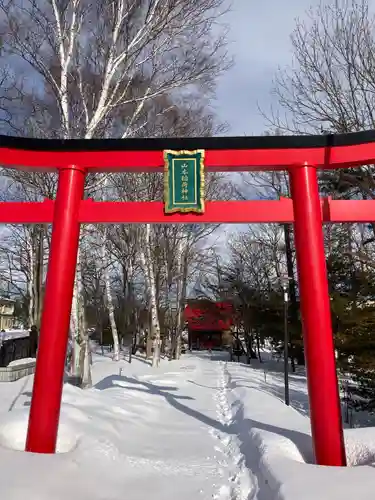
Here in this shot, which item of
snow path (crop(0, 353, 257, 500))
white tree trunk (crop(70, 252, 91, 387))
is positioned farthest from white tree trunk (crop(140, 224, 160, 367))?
snow path (crop(0, 353, 257, 500))

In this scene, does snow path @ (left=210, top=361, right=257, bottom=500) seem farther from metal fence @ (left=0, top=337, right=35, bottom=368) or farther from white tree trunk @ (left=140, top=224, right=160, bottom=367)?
white tree trunk @ (left=140, top=224, right=160, bottom=367)

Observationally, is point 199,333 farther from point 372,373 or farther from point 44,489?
point 44,489

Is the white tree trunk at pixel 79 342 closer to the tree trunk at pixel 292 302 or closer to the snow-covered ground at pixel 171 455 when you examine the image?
the snow-covered ground at pixel 171 455

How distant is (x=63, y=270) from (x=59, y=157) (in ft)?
5.61

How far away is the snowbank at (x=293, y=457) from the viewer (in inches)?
168

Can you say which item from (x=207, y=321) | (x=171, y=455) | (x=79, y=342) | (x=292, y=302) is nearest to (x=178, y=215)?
(x=171, y=455)

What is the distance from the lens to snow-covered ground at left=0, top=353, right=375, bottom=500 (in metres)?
4.49

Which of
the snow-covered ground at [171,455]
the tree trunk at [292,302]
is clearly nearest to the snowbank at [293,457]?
the snow-covered ground at [171,455]

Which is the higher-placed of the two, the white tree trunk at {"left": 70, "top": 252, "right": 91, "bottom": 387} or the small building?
the small building

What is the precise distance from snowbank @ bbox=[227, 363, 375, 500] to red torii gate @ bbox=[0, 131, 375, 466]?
2.58ft

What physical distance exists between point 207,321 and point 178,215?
133ft

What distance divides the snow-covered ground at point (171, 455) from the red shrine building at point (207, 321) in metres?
26.7

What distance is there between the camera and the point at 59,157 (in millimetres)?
6621

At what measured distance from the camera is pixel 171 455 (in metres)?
6.63
